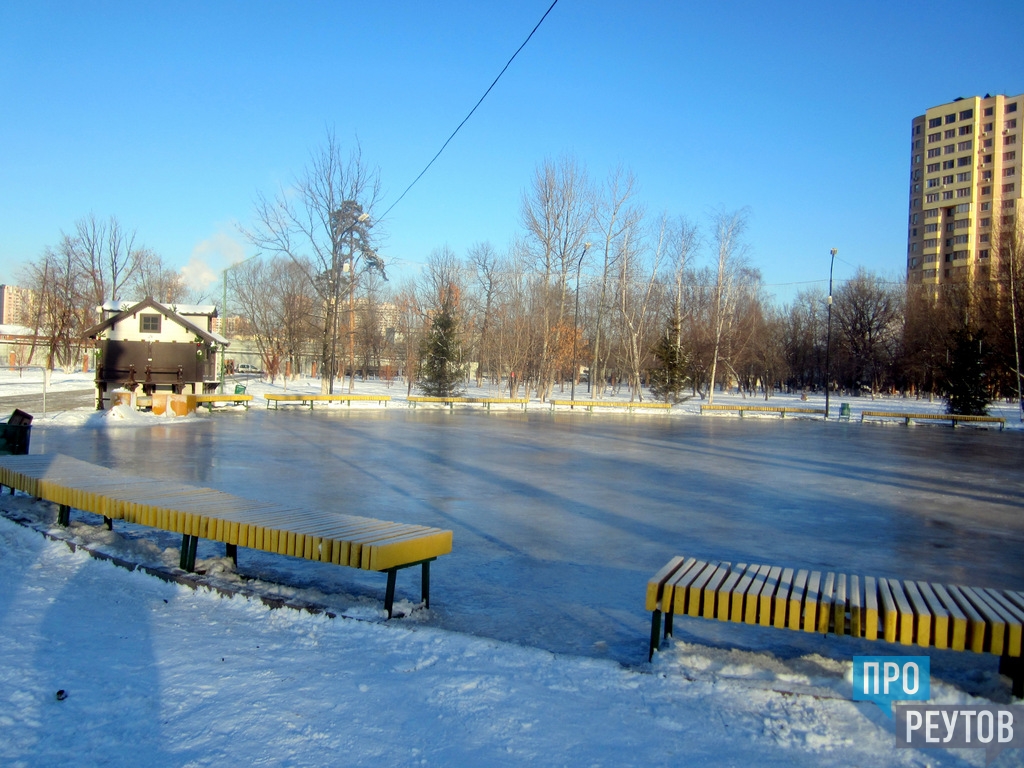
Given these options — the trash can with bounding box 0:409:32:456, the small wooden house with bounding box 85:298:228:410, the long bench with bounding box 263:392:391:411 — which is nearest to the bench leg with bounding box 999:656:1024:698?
the trash can with bounding box 0:409:32:456

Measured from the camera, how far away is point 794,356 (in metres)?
79.0

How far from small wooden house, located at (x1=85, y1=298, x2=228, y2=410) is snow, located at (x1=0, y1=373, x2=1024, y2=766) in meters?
28.1

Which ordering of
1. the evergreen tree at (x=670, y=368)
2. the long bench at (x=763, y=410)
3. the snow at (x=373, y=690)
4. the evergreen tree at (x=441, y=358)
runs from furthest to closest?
1. the evergreen tree at (x=670, y=368)
2. the evergreen tree at (x=441, y=358)
3. the long bench at (x=763, y=410)
4. the snow at (x=373, y=690)

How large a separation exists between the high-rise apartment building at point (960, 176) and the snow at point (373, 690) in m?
105

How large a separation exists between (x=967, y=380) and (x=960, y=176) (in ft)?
257

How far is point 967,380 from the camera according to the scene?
3838cm

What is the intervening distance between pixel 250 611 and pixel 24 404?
27968mm

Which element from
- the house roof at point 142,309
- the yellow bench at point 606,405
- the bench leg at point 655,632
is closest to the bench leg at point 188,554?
the bench leg at point 655,632

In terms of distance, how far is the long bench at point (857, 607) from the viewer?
4.29 m

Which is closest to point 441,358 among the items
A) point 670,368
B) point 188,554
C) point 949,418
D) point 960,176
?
point 670,368

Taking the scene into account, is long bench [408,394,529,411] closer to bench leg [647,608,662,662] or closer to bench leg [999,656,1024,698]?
bench leg [647,608,662,662]

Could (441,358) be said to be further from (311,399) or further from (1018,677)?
(1018,677)

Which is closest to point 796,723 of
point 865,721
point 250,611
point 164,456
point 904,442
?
point 865,721

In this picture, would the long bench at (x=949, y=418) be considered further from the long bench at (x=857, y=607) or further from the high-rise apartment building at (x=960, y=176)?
the high-rise apartment building at (x=960, y=176)
